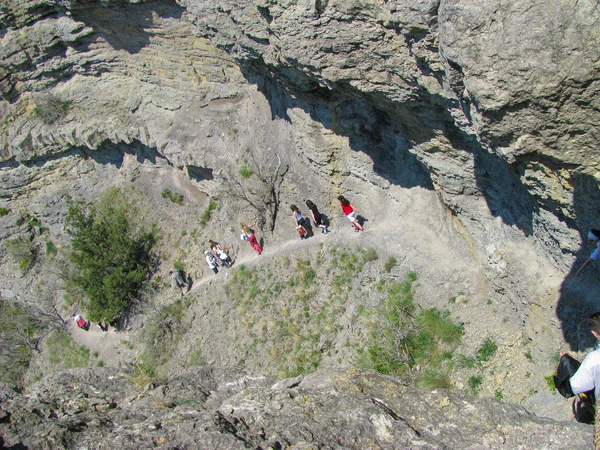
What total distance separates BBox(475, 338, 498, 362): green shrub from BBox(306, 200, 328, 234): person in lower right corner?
688 centimetres

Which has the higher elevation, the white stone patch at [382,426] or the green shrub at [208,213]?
the white stone patch at [382,426]

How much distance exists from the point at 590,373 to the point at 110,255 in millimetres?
19580

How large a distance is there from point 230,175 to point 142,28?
21.1 feet

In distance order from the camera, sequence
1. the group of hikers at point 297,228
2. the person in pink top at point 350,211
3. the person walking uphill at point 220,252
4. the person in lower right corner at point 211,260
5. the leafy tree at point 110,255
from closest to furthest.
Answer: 1. the person in pink top at point 350,211
2. the group of hikers at point 297,228
3. the person walking uphill at point 220,252
4. the person in lower right corner at point 211,260
5. the leafy tree at point 110,255

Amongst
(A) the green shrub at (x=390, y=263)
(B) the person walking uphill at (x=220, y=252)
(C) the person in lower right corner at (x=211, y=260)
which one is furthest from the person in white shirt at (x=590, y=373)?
(C) the person in lower right corner at (x=211, y=260)

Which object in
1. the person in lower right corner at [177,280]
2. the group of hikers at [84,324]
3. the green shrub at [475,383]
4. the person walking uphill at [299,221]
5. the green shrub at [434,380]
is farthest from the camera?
the group of hikers at [84,324]

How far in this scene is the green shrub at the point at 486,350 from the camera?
11500 millimetres

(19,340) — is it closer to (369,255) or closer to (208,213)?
(208,213)

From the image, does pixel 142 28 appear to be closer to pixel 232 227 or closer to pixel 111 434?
pixel 232 227

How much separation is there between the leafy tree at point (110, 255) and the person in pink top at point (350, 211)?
33.7 feet

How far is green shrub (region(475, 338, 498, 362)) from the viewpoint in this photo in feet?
37.7

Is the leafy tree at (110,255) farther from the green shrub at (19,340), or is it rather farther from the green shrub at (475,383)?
the green shrub at (475,383)

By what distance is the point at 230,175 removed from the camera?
19125mm

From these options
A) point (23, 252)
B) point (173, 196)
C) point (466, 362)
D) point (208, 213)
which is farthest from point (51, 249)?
point (466, 362)
